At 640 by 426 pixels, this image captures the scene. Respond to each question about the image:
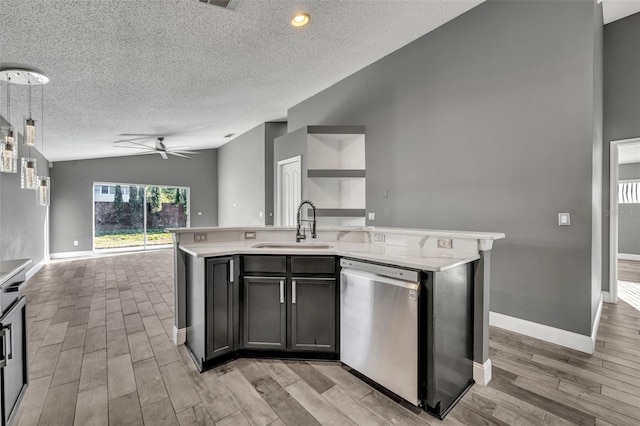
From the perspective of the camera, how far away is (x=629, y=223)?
675 centimetres

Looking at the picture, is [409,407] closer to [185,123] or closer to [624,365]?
[624,365]

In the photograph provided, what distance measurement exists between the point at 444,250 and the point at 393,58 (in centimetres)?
313

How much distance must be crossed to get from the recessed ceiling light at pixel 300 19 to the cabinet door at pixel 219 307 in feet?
8.10

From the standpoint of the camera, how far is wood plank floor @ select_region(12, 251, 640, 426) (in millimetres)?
1707

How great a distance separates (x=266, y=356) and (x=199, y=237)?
4.20 feet

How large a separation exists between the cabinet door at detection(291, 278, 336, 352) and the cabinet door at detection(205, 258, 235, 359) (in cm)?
51

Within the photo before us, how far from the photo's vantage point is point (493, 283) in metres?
3.11

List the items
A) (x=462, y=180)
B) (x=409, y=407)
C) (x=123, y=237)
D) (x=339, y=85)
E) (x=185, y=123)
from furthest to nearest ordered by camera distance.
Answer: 1. (x=123, y=237)
2. (x=185, y=123)
3. (x=339, y=85)
4. (x=462, y=180)
5. (x=409, y=407)

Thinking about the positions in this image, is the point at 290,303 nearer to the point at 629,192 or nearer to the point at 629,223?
the point at 629,223

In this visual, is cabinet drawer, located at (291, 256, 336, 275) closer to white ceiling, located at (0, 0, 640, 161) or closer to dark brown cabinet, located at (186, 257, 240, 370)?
dark brown cabinet, located at (186, 257, 240, 370)

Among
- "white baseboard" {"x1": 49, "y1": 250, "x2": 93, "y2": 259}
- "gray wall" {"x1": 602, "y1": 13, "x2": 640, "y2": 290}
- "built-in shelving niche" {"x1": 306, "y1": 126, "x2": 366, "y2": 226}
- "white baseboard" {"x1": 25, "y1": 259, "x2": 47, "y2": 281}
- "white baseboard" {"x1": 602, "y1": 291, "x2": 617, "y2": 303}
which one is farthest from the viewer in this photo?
"white baseboard" {"x1": 49, "y1": 250, "x2": 93, "y2": 259}

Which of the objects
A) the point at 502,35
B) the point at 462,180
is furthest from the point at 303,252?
the point at 502,35

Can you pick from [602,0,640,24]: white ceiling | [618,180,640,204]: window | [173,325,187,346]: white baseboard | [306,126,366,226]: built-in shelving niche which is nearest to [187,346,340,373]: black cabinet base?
[173,325,187,346]: white baseboard

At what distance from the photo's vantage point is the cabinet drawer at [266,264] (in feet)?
7.66
